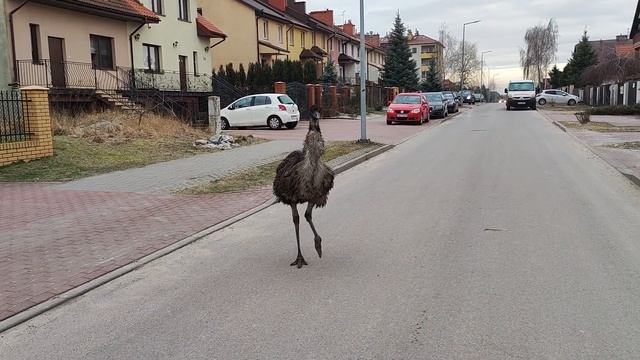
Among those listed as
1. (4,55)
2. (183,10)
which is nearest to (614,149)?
(4,55)

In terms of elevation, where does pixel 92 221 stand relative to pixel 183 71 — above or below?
below

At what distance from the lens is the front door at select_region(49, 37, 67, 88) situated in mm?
22317

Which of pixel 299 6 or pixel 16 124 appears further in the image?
pixel 299 6

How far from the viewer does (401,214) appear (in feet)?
27.5

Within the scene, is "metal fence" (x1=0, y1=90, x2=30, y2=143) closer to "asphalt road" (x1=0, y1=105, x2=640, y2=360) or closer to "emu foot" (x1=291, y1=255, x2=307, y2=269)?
"asphalt road" (x1=0, y1=105, x2=640, y2=360)

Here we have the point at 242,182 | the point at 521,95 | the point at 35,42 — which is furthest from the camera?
the point at 521,95

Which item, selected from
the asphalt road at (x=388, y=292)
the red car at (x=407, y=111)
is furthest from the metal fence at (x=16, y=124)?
the red car at (x=407, y=111)

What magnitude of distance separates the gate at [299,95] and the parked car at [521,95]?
19.6m

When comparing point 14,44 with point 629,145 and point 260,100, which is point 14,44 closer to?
point 260,100

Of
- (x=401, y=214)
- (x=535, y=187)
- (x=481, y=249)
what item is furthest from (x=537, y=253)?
(x=535, y=187)

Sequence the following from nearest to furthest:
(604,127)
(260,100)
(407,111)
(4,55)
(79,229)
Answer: (79,229) < (4,55) < (604,127) < (260,100) < (407,111)

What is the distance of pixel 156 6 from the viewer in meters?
30.0

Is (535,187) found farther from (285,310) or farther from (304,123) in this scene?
(304,123)

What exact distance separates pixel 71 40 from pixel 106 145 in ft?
33.7
